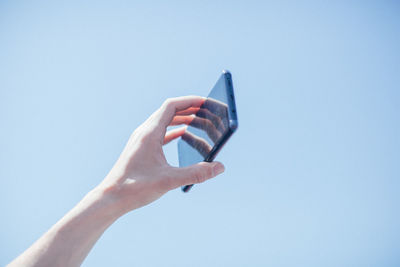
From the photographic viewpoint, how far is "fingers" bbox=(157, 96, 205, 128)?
8.31ft

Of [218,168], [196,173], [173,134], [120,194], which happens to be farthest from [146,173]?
[173,134]

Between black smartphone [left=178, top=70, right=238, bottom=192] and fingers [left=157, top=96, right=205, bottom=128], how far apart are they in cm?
11

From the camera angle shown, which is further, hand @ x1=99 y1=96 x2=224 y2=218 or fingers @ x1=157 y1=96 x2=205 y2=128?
fingers @ x1=157 y1=96 x2=205 y2=128

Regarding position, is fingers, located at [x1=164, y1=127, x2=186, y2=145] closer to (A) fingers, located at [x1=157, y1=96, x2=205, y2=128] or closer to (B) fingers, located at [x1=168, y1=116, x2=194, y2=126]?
(B) fingers, located at [x1=168, y1=116, x2=194, y2=126]

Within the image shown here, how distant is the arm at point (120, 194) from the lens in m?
1.70

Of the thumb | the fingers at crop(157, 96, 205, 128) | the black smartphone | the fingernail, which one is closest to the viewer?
the black smartphone

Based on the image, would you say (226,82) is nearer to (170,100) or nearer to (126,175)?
(170,100)

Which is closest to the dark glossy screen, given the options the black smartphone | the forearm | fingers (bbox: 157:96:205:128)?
the black smartphone

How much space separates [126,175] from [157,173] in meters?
0.24

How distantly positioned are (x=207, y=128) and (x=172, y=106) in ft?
1.28

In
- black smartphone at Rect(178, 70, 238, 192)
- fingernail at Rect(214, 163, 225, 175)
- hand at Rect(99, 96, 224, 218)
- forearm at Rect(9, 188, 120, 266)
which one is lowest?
forearm at Rect(9, 188, 120, 266)

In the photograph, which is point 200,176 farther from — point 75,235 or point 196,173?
point 75,235

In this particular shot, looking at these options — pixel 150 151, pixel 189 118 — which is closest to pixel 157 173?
pixel 150 151

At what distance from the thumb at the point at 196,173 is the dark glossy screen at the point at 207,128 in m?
0.14
